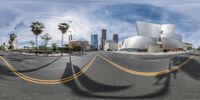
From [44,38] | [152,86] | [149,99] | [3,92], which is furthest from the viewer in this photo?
[44,38]

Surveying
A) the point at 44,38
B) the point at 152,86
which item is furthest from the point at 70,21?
the point at 152,86

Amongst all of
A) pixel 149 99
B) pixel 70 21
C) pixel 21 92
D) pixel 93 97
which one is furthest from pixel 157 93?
pixel 70 21

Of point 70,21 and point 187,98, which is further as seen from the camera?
point 70,21

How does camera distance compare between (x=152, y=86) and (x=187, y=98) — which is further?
(x=152, y=86)

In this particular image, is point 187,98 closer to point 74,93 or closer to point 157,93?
point 157,93

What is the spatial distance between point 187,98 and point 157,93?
4.62 ft

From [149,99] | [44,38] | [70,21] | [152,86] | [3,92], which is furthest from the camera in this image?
[44,38]

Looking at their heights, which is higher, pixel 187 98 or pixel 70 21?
pixel 70 21

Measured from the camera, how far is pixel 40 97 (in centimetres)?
1080

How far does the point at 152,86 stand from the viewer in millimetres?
13680

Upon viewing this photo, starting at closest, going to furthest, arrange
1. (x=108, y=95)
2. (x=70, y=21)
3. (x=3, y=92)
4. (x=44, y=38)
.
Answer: (x=108, y=95) < (x=3, y=92) < (x=70, y=21) < (x=44, y=38)

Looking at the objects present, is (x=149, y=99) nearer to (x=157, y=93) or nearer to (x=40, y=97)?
(x=157, y=93)

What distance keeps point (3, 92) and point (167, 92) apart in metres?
6.50

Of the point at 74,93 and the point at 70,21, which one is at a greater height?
the point at 70,21
